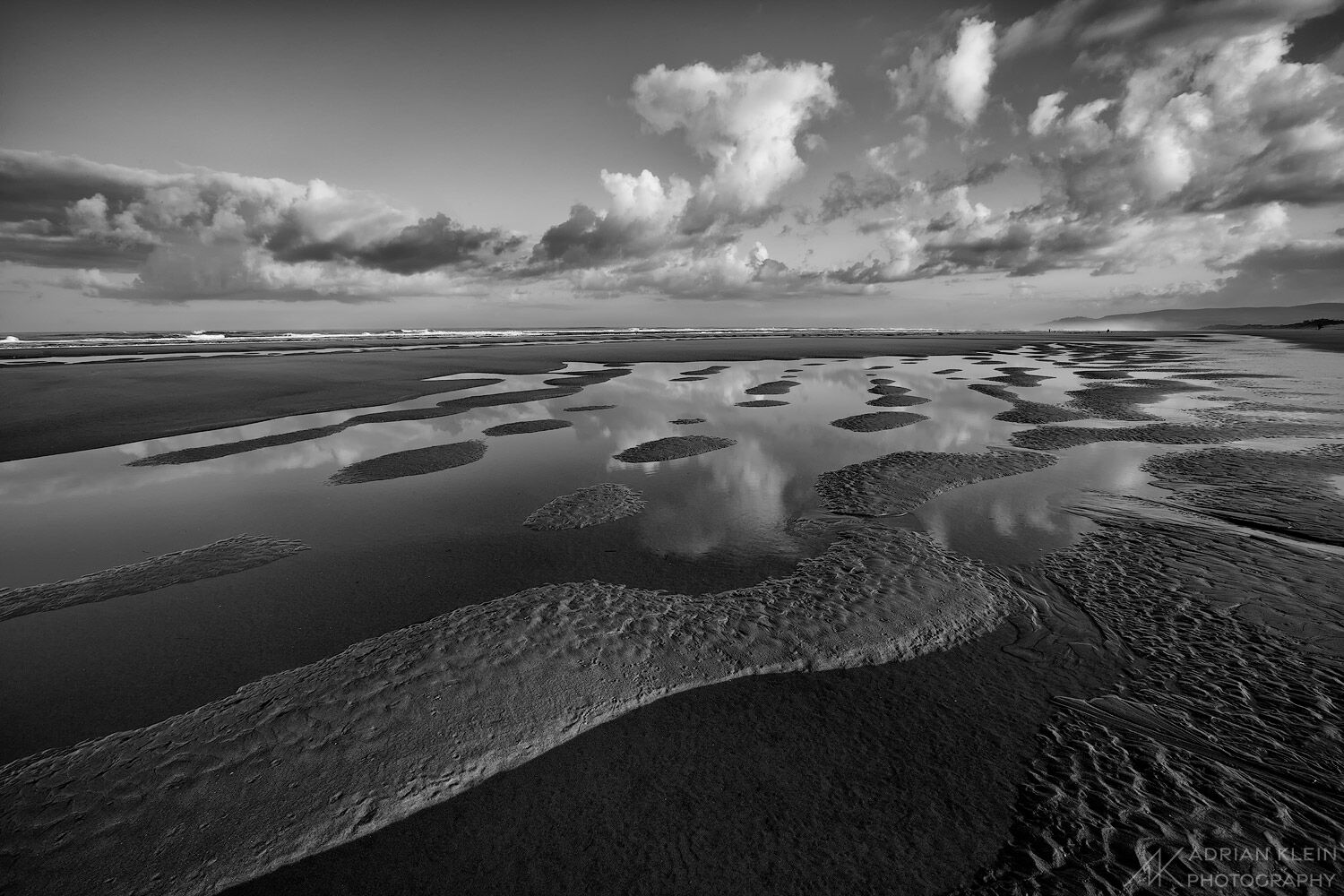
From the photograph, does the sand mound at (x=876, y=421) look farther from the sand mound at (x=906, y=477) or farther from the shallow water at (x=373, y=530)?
the sand mound at (x=906, y=477)

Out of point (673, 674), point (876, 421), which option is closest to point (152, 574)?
point (673, 674)

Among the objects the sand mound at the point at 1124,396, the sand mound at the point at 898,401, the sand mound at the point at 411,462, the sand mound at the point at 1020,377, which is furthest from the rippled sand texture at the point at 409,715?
the sand mound at the point at 1020,377

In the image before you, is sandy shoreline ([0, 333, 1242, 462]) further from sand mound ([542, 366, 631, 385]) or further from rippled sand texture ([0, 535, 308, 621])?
rippled sand texture ([0, 535, 308, 621])

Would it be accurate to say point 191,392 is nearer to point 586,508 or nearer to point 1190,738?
point 586,508

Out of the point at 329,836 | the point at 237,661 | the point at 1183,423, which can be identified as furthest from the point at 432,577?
the point at 1183,423

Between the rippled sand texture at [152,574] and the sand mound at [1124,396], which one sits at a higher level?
the sand mound at [1124,396]

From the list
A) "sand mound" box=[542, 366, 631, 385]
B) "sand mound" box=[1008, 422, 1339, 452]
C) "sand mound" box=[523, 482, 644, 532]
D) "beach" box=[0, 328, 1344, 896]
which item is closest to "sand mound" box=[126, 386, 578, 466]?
"sand mound" box=[542, 366, 631, 385]
